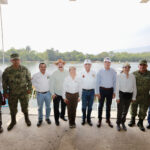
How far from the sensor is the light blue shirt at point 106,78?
2.71 meters

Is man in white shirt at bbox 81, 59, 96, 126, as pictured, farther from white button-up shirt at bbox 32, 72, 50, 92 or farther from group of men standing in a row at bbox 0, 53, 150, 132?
white button-up shirt at bbox 32, 72, 50, 92

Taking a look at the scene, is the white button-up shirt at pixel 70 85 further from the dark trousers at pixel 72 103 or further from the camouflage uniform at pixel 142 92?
the camouflage uniform at pixel 142 92

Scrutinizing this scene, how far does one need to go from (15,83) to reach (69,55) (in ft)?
4.90

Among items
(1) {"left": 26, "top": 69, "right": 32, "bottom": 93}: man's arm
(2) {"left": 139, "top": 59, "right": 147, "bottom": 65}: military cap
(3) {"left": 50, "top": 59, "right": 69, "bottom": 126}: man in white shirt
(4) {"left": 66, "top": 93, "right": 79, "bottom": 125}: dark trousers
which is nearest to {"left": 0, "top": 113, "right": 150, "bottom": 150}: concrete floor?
(4) {"left": 66, "top": 93, "right": 79, "bottom": 125}: dark trousers

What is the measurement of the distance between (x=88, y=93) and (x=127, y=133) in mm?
1168

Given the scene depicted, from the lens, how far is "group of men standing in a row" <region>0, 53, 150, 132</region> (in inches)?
104

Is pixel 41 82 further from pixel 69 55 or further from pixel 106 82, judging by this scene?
pixel 106 82

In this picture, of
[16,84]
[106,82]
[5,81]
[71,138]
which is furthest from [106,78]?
[5,81]

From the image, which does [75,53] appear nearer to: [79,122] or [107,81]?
[107,81]

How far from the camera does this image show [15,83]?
104 inches

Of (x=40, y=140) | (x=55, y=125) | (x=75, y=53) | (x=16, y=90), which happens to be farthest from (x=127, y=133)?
(x=16, y=90)

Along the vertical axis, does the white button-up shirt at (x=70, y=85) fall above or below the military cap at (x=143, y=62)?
below

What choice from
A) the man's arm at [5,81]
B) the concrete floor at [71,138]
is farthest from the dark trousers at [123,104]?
the man's arm at [5,81]

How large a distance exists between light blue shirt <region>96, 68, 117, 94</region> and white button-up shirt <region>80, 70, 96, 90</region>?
97 mm
